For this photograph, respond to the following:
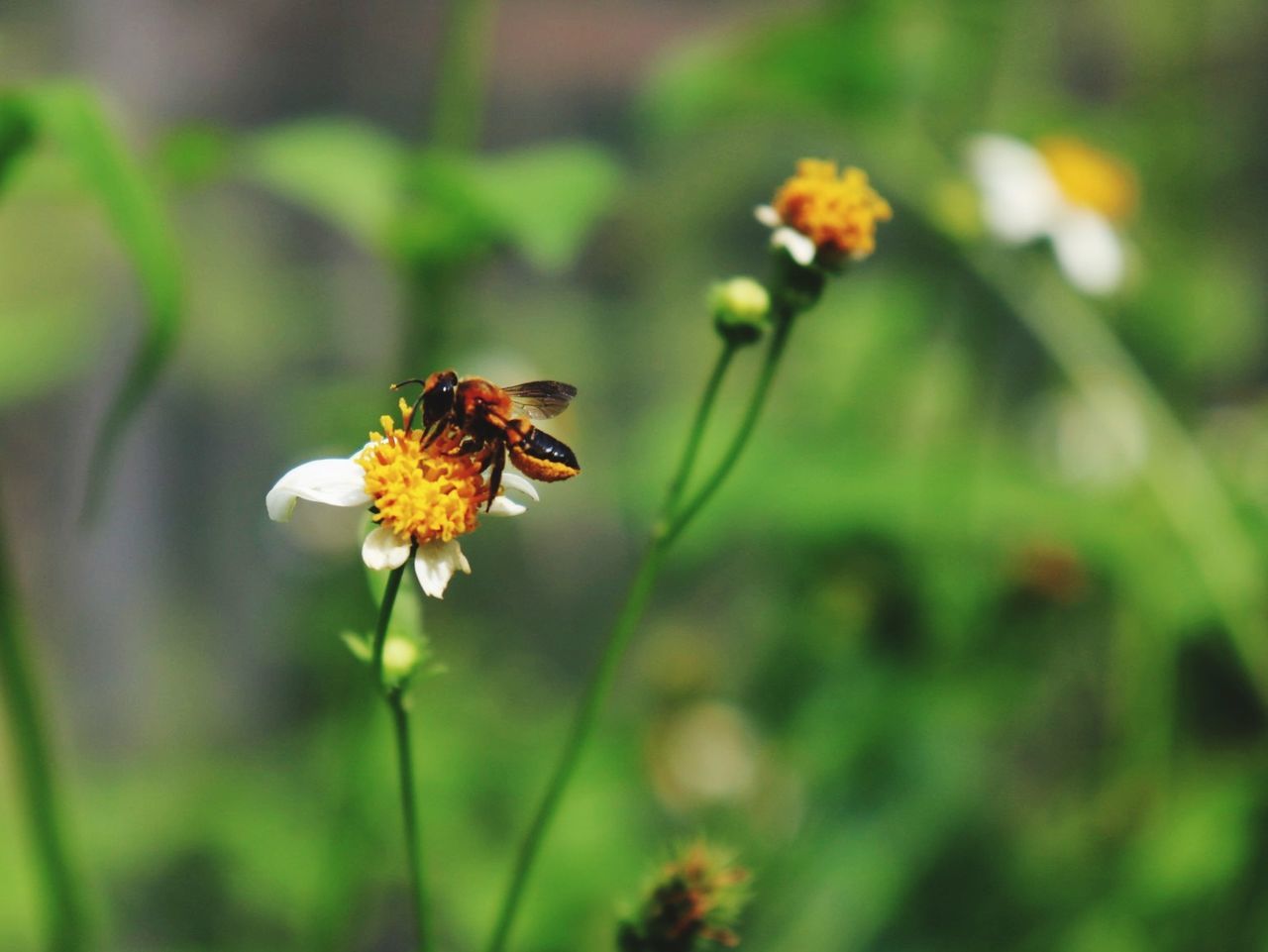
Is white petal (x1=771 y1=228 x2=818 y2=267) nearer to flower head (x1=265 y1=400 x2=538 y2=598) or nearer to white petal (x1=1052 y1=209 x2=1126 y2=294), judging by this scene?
flower head (x1=265 y1=400 x2=538 y2=598)

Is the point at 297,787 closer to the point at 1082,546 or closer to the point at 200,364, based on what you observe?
the point at 200,364

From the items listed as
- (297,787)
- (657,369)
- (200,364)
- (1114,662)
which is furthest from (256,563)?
(1114,662)

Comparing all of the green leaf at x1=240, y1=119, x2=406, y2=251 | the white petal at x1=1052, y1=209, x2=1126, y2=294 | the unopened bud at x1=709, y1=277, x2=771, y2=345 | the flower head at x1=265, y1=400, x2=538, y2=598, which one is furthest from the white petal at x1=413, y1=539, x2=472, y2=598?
the white petal at x1=1052, y1=209, x2=1126, y2=294

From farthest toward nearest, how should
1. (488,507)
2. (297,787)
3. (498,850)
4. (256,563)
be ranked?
(256,563), (297,787), (498,850), (488,507)

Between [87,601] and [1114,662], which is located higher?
[87,601]

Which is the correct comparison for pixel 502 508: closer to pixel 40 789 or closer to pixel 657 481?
pixel 40 789

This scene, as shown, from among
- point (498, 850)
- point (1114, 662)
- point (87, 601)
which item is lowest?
point (1114, 662)
